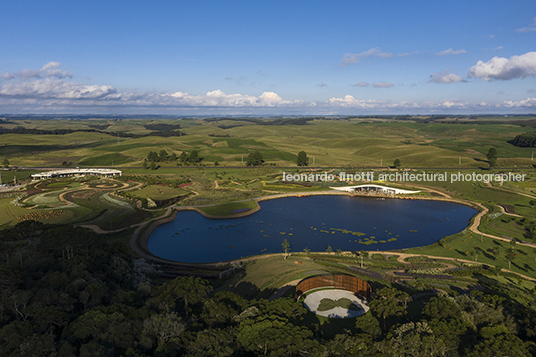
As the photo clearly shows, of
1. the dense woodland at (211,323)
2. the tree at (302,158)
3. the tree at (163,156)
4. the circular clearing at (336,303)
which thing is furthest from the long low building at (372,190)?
the tree at (163,156)

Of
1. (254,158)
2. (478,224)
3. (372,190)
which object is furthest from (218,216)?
(254,158)

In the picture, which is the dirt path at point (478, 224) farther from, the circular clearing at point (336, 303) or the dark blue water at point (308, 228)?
the circular clearing at point (336, 303)

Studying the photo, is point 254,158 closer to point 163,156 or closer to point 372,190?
point 163,156

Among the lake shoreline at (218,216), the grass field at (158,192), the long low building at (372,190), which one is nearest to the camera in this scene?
the lake shoreline at (218,216)

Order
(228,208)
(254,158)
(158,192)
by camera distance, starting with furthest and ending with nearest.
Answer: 1. (254,158)
2. (158,192)
3. (228,208)

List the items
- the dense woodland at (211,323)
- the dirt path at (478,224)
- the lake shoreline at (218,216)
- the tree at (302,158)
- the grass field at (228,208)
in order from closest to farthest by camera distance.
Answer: the dense woodland at (211,323) < the lake shoreline at (218,216) < the dirt path at (478,224) < the grass field at (228,208) < the tree at (302,158)

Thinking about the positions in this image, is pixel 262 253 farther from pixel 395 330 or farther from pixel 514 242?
pixel 514 242
